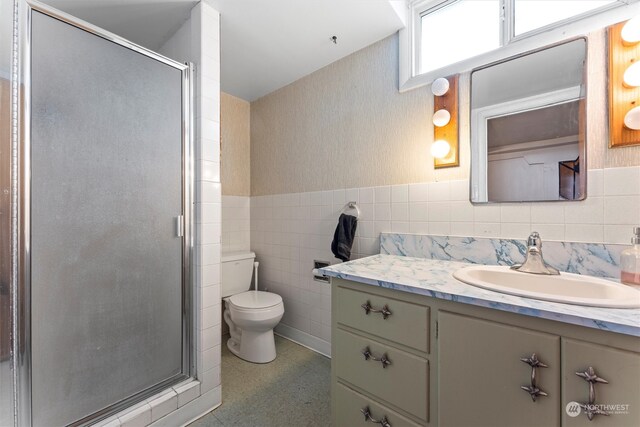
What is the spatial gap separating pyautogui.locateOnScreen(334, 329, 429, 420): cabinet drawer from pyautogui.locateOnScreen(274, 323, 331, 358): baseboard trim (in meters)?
0.90

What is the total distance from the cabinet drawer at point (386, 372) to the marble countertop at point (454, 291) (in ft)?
0.83

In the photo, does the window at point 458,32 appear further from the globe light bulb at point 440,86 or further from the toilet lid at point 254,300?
the toilet lid at point 254,300

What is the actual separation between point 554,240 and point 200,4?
2120 mm

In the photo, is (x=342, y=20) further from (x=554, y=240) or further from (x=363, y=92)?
(x=554, y=240)

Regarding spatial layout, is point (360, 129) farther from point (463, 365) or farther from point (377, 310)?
point (463, 365)

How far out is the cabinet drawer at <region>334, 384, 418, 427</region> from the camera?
0.99m

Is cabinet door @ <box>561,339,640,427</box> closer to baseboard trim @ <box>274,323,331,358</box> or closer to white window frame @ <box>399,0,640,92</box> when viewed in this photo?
white window frame @ <box>399,0,640,92</box>

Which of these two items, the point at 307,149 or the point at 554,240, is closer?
the point at 554,240

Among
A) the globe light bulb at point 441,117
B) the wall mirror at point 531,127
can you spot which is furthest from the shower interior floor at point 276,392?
the globe light bulb at point 441,117

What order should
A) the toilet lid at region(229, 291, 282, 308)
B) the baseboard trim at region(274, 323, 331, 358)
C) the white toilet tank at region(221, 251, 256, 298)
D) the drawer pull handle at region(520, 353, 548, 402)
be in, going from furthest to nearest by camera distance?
the white toilet tank at region(221, 251, 256, 298), the baseboard trim at region(274, 323, 331, 358), the toilet lid at region(229, 291, 282, 308), the drawer pull handle at region(520, 353, 548, 402)

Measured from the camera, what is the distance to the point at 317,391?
62.5 inches

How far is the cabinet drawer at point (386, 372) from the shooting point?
3.04 ft

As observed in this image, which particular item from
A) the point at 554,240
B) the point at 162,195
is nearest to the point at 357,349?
the point at 554,240

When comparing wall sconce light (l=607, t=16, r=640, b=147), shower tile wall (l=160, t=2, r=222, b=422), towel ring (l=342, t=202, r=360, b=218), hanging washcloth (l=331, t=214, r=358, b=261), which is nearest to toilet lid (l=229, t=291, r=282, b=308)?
shower tile wall (l=160, t=2, r=222, b=422)
